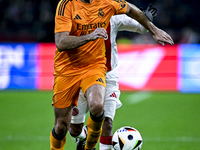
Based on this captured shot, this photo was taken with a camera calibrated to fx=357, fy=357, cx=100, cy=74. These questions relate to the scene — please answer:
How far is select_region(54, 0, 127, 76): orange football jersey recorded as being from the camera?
3984 mm

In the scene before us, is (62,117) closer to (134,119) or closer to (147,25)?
(147,25)

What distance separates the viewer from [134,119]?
7480 millimetres

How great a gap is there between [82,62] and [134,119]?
3585mm

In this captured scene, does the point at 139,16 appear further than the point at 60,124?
Yes

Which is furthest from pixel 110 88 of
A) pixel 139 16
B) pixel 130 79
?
pixel 130 79

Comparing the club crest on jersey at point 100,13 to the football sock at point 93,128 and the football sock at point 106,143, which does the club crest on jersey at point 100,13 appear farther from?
the football sock at point 106,143

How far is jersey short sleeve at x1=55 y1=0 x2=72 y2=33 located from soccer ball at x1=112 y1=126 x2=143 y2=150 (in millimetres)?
1510

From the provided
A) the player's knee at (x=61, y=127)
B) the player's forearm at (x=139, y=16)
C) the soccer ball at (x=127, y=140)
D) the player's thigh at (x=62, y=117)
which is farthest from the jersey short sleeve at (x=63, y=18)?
the soccer ball at (x=127, y=140)

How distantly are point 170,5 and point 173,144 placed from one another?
33.4 ft

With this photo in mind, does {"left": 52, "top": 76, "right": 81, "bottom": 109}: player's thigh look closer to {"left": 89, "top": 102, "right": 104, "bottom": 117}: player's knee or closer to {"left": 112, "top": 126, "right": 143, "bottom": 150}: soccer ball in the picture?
{"left": 89, "top": 102, "right": 104, "bottom": 117}: player's knee

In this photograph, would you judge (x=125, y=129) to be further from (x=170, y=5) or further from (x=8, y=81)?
(x=170, y=5)

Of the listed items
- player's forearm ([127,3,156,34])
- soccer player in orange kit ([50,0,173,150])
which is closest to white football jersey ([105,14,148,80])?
player's forearm ([127,3,156,34])

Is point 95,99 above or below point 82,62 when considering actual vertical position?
below

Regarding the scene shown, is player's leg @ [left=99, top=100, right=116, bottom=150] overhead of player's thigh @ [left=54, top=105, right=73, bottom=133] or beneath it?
beneath
